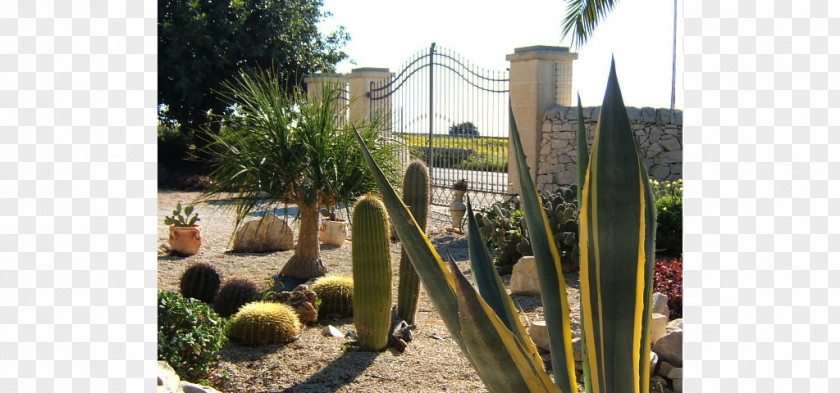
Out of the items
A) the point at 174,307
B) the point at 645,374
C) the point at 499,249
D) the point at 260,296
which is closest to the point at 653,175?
the point at 499,249

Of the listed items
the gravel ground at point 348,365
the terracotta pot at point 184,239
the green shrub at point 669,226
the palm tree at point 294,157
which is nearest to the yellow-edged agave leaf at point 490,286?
the gravel ground at point 348,365

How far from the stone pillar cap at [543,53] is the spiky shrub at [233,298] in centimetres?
642

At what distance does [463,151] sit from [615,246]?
1069 centimetres

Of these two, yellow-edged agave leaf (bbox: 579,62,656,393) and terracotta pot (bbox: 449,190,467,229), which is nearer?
yellow-edged agave leaf (bbox: 579,62,656,393)

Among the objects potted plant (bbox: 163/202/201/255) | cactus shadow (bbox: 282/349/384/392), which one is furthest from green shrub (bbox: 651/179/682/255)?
potted plant (bbox: 163/202/201/255)

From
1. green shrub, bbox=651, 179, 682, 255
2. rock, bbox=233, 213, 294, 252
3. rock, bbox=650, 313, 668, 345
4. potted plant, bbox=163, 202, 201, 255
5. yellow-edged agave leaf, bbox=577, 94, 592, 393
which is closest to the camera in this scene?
yellow-edged agave leaf, bbox=577, 94, 592, 393

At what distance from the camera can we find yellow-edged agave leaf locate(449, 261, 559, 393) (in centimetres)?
178

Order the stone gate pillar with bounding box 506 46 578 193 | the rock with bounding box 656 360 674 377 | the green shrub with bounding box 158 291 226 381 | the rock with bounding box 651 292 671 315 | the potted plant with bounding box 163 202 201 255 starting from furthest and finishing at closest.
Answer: the stone gate pillar with bounding box 506 46 578 193
the potted plant with bounding box 163 202 201 255
the rock with bounding box 651 292 671 315
the rock with bounding box 656 360 674 377
the green shrub with bounding box 158 291 226 381

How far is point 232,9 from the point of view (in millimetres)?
17594

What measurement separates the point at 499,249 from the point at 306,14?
13454 millimetres

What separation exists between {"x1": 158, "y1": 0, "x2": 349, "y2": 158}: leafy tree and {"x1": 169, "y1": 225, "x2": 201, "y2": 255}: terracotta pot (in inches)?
351

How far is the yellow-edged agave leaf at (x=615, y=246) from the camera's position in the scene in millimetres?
1718

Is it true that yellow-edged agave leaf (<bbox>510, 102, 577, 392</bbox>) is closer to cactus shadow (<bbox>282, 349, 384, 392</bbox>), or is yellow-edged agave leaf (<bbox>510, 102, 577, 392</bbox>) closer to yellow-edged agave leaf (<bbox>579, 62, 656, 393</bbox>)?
yellow-edged agave leaf (<bbox>579, 62, 656, 393</bbox>)

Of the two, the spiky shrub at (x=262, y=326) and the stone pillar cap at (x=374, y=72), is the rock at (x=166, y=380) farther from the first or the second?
the stone pillar cap at (x=374, y=72)
